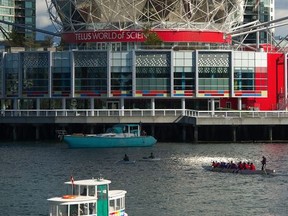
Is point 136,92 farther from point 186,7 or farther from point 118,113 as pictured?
point 186,7

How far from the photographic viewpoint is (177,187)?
87.7 metres

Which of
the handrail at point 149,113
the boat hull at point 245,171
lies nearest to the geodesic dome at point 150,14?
the handrail at point 149,113

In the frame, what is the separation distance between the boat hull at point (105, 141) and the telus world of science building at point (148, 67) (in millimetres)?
23851

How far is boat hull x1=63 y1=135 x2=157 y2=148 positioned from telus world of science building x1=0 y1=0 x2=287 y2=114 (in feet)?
78.3

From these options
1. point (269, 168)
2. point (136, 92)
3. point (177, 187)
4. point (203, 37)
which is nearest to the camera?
point (177, 187)

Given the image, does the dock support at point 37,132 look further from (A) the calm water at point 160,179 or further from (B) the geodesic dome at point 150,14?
(B) the geodesic dome at point 150,14

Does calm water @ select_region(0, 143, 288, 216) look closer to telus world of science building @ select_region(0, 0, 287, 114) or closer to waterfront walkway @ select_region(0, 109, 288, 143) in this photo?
waterfront walkway @ select_region(0, 109, 288, 143)

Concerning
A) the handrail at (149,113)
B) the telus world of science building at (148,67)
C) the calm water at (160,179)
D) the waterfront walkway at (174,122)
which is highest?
the telus world of science building at (148,67)

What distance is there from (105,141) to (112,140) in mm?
988

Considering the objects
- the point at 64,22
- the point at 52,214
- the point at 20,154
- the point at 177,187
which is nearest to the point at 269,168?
the point at 177,187

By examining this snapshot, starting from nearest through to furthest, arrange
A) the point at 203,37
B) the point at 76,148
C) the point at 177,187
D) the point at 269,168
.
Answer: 1. the point at 177,187
2. the point at 269,168
3. the point at 76,148
4. the point at 203,37

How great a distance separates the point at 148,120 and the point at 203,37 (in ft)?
94.3

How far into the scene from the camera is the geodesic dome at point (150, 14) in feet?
536

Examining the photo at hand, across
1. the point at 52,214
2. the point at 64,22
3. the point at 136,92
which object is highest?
Result: the point at 64,22
